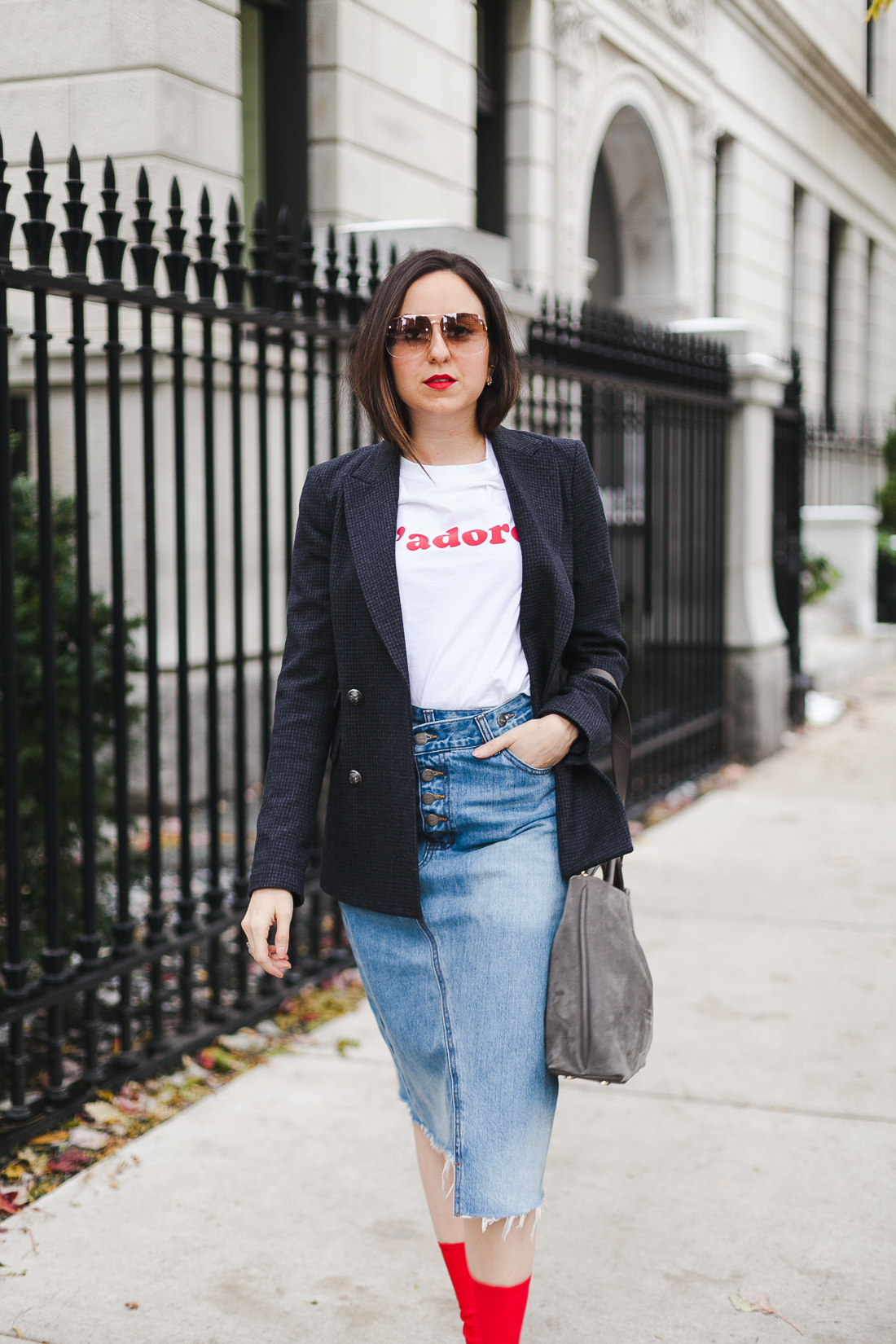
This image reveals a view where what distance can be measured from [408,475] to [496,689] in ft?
1.32

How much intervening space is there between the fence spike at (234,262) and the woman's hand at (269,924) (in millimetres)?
2312

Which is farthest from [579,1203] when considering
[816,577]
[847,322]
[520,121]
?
[847,322]

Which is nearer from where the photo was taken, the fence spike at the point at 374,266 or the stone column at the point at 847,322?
the fence spike at the point at 374,266

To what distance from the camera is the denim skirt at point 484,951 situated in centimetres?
216

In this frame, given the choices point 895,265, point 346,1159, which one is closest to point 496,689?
point 346,1159

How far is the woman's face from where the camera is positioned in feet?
7.15

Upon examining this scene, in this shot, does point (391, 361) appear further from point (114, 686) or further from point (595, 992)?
point (114, 686)

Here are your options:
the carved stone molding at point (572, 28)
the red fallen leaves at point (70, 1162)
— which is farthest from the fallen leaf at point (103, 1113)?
the carved stone molding at point (572, 28)

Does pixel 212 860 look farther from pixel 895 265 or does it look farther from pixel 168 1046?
pixel 895 265

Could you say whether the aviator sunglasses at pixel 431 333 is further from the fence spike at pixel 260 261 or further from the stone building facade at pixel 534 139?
the stone building facade at pixel 534 139

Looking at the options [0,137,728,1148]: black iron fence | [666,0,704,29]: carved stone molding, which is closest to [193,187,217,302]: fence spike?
[0,137,728,1148]: black iron fence

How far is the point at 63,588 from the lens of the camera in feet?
13.7

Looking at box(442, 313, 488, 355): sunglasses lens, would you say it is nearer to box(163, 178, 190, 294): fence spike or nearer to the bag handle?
the bag handle

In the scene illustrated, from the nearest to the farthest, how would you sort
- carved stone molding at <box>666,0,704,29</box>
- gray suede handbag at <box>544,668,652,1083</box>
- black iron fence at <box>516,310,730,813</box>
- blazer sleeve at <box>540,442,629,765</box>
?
gray suede handbag at <box>544,668,652,1083</box> < blazer sleeve at <box>540,442,629,765</box> < black iron fence at <box>516,310,730,813</box> < carved stone molding at <box>666,0,704,29</box>
